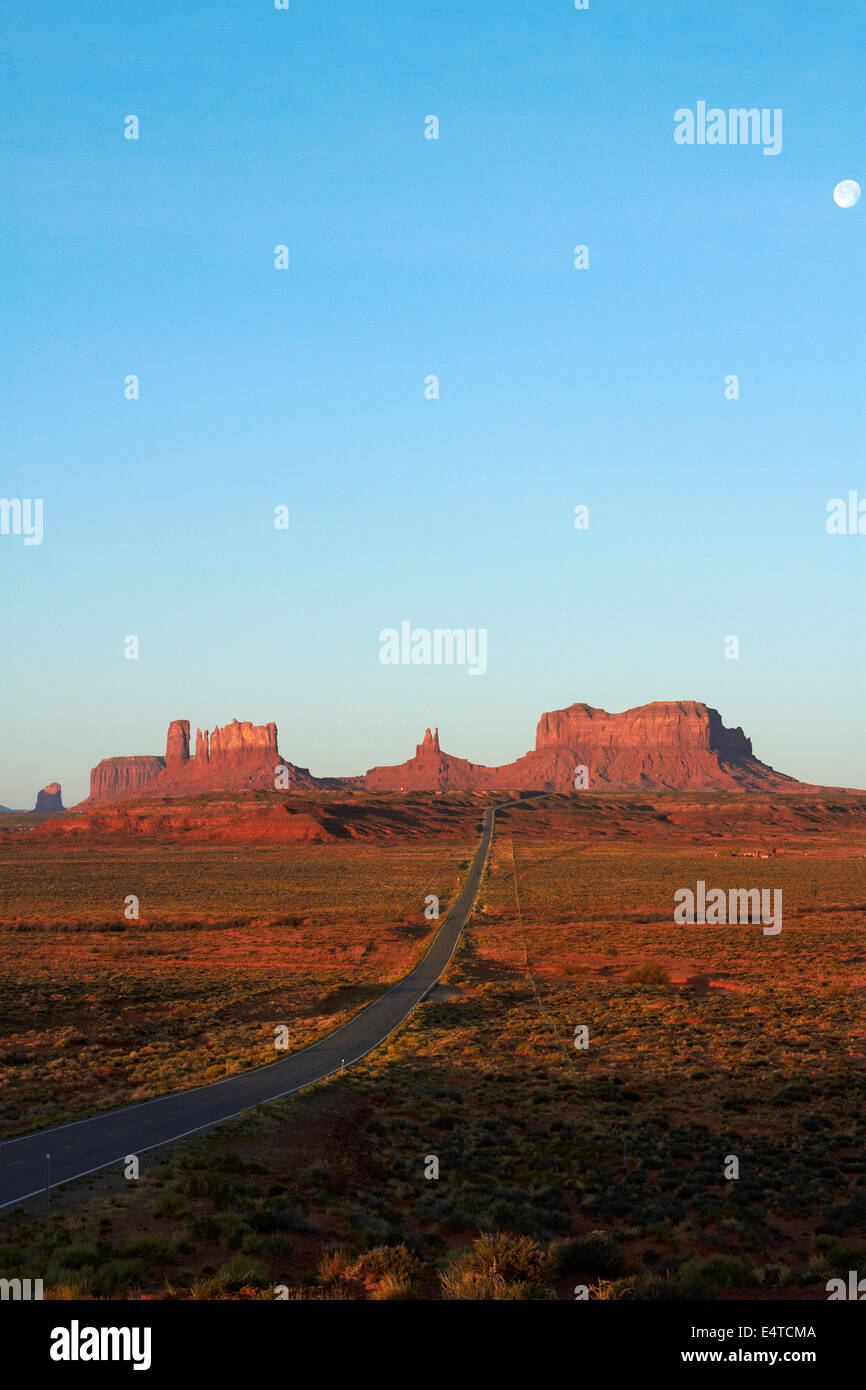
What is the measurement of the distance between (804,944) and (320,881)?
184 ft

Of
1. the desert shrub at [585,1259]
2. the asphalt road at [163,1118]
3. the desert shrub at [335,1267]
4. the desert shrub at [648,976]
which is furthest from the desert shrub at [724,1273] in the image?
the desert shrub at [648,976]

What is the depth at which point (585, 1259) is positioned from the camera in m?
13.9

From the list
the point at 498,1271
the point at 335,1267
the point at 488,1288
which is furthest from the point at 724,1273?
the point at 335,1267

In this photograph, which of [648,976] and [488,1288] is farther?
[648,976]

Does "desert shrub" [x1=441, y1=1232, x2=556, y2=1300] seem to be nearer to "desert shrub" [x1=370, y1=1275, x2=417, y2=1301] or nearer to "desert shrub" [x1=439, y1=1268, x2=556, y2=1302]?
"desert shrub" [x1=439, y1=1268, x2=556, y2=1302]

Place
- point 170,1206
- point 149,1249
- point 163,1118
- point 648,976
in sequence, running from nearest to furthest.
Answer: point 149,1249 → point 170,1206 → point 163,1118 → point 648,976

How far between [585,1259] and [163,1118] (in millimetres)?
12888

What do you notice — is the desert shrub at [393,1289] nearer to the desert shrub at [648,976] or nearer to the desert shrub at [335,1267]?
the desert shrub at [335,1267]

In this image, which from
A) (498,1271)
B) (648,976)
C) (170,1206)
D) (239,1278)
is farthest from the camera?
(648,976)

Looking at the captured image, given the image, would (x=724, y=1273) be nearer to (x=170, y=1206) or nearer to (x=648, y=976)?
(x=170, y=1206)

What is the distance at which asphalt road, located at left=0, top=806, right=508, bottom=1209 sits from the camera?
1817 cm

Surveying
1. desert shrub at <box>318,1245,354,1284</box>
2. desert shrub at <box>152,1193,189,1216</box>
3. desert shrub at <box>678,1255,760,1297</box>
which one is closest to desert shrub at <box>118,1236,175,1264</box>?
desert shrub at <box>152,1193,189,1216</box>

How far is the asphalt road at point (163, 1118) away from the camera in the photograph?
18172mm
